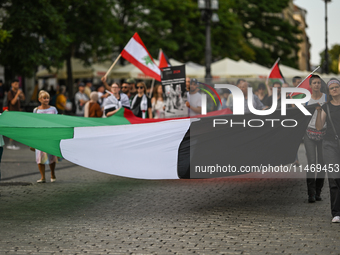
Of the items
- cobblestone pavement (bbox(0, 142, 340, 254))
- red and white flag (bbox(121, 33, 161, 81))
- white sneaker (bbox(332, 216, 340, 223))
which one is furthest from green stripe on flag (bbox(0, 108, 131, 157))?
red and white flag (bbox(121, 33, 161, 81))

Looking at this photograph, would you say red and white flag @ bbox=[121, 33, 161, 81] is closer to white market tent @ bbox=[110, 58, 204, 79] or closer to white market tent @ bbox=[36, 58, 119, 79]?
white market tent @ bbox=[110, 58, 204, 79]

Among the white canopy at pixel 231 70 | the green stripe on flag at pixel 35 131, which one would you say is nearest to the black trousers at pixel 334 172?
the green stripe on flag at pixel 35 131

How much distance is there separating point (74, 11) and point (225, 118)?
20816 millimetres

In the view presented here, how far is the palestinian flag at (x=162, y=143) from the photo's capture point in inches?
314

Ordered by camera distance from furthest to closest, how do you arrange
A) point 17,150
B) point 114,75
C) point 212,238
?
point 114,75 → point 17,150 → point 212,238

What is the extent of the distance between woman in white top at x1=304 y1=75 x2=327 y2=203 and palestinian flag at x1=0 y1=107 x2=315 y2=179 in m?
0.15

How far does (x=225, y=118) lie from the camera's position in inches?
325

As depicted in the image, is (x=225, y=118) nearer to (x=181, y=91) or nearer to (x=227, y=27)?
(x=181, y=91)

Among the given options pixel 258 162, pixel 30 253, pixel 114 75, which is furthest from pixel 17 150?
pixel 114 75

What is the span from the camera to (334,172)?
23.6 ft

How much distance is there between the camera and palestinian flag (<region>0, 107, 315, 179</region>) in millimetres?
7984

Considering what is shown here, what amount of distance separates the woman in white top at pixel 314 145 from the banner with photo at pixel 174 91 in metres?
5.09

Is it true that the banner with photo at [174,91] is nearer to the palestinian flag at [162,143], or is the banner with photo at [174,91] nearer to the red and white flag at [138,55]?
the red and white flag at [138,55]

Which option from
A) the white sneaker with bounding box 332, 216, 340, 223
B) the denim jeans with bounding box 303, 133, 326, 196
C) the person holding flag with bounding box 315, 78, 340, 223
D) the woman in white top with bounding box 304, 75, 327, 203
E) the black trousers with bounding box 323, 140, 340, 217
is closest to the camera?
the white sneaker with bounding box 332, 216, 340, 223
